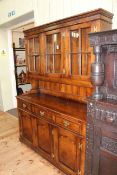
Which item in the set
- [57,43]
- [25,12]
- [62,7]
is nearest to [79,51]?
[57,43]

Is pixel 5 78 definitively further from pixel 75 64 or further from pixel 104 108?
pixel 104 108

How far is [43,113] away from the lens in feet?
7.45

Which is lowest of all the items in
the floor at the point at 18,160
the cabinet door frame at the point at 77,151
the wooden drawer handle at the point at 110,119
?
the floor at the point at 18,160

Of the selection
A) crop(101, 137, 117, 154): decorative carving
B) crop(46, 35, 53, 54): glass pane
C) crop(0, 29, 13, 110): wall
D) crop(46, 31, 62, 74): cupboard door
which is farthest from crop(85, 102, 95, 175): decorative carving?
crop(0, 29, 13, 110): wall

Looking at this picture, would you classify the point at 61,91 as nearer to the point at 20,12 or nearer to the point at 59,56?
the point at 59,56

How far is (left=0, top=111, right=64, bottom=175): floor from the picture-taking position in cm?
226

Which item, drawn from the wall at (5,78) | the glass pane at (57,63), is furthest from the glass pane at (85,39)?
the wall at (5,78)

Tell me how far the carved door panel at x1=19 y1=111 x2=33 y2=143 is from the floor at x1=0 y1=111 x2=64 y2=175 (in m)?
0.22

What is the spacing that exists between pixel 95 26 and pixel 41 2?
1481 millimetres

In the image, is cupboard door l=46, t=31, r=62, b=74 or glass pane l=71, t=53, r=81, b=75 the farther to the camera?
cupboard door l=46, t=31, r=62, b=74

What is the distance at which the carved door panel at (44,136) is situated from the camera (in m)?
2.26

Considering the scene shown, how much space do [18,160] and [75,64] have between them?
5.47 ft

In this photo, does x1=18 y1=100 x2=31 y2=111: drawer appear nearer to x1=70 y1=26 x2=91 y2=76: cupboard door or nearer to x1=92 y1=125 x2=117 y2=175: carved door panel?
x1=70 y1=26 x2=91 y2=76: cupboard door

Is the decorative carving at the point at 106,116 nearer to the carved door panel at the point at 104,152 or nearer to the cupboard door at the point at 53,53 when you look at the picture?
the carved door panel at the point at 104,152
